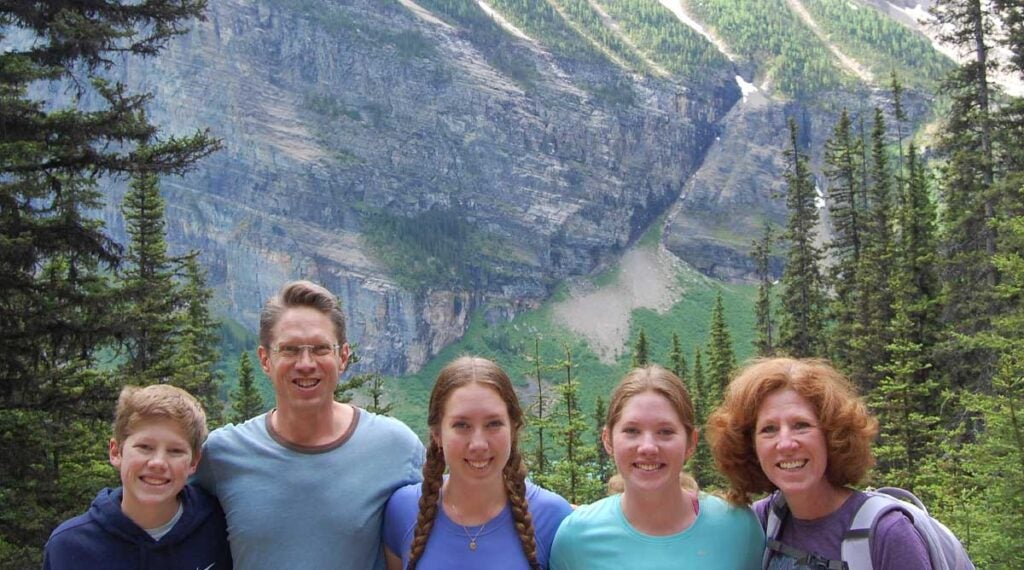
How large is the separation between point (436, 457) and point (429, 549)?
0.46m

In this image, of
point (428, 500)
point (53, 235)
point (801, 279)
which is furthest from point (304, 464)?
point (801, 279)

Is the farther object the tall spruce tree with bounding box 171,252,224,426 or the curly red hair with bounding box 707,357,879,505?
the tall spruce tree with bounding box 171,252,224,426

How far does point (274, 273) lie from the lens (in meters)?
180

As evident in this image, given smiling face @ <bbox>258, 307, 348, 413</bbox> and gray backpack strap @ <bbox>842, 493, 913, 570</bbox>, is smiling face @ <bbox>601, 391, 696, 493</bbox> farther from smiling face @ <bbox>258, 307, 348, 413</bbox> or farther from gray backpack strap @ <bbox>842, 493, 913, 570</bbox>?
smiling face @ <bbox>258, 307, 348, 413</bbox>

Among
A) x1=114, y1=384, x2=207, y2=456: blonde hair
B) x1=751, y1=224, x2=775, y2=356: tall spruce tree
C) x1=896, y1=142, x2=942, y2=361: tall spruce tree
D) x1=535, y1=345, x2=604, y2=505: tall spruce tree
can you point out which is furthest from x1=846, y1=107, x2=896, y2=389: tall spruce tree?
x1=114, y1=384, x2=207, y2=456: blonde hair

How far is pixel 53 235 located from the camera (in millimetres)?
9938

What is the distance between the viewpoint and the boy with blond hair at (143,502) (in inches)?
164

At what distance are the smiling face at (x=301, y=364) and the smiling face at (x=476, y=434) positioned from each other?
0.75 meters

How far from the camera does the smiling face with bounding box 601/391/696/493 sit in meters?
4.05

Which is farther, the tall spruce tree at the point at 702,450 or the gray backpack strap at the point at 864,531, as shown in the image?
the tall spruce tree at the point at 702,450

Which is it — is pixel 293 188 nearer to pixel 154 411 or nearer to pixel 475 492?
pixel 154 411

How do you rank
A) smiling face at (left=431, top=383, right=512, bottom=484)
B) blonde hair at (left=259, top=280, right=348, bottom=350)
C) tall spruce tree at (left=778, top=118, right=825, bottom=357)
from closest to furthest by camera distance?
smiling face at (left=431, top=383, right=512, bottom=484) → blonde hair at (left=259, top=280, right=348, bottom=350) → tall spruce tree at (left=778, top=118, right=825, bottom=357)

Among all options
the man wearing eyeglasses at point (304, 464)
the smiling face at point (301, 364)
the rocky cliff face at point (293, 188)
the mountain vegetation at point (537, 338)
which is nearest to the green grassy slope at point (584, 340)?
the rocky cliff face at point (293, 188)

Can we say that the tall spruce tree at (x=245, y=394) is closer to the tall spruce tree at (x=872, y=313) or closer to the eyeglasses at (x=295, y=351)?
the tall spruce tree at (x=872, y=313)
